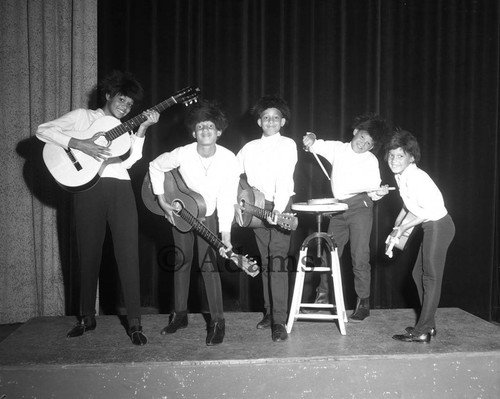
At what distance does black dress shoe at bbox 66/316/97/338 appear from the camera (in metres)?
2.93

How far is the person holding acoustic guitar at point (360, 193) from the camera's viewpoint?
330 centimetres

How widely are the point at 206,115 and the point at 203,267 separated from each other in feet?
2.97

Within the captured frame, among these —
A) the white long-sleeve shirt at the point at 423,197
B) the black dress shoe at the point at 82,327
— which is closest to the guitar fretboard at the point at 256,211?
the white long-sleeve shirt at the point at 423,197

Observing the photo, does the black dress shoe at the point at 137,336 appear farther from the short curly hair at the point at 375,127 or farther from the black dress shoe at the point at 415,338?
the short curly hair at the point at 375,127

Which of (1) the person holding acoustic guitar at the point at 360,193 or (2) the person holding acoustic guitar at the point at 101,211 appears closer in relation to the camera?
(2) the person holding acoustic guitar at the point at 101,211

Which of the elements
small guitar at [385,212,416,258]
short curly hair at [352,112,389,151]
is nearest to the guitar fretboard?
small guitar at [385,212,416,258]

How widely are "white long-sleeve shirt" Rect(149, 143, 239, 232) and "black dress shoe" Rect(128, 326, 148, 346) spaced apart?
0.79 metres

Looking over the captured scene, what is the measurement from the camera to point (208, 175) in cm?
291

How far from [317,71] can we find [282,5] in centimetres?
63

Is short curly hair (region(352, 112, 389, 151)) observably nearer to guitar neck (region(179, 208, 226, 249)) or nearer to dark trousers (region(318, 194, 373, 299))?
dark trousers (region(318, 194, 373, 299))

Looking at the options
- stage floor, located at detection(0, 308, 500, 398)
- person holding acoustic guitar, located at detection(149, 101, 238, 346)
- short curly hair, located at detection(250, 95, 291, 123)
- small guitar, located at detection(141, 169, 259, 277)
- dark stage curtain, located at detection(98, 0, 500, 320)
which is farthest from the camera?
dark stage curtain, located at detection(98, 0, 500, 320)

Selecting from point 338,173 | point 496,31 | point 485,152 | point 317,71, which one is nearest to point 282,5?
point 317,71

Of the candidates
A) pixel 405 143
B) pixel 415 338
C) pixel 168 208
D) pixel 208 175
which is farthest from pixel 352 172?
pixel 168 208

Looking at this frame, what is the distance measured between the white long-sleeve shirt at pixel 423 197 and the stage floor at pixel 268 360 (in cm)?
75
